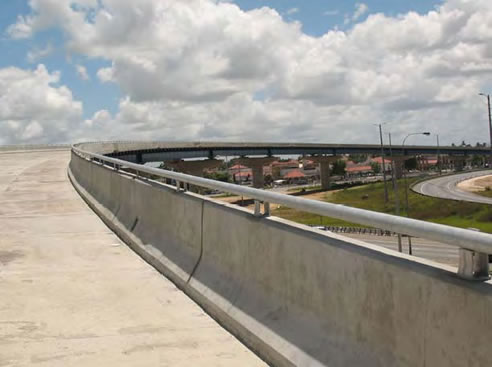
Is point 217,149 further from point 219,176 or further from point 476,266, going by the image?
point 476,266

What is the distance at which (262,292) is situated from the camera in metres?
5.84

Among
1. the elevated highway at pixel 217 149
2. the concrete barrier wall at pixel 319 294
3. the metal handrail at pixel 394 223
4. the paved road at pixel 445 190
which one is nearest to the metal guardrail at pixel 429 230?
the metal handrail at pixel 394 223

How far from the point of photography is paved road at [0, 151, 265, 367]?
5.39m

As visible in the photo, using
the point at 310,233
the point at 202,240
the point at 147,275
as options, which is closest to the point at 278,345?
the point at 310,233

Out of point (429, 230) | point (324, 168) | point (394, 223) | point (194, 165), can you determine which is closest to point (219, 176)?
point (324, 168)

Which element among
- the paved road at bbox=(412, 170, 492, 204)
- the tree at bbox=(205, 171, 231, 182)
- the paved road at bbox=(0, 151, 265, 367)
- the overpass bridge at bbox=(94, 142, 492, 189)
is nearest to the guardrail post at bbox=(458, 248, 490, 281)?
the paved road at bbox=(0, 151, 265, 367)

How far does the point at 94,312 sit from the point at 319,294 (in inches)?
115

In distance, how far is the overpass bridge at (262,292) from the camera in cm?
355

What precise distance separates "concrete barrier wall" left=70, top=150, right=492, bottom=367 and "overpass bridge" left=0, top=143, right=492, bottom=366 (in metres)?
0.01

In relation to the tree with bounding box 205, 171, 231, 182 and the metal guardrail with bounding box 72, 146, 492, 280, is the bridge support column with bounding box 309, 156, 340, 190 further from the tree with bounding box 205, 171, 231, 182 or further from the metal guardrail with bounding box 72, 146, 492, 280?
the metal guardrail with bounding box 72, 146, 492, 280

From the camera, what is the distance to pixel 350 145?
5930 inches

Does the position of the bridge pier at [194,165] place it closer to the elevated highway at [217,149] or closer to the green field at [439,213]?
the elevated highway at [217,149]

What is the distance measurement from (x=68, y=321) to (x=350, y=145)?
483 feet

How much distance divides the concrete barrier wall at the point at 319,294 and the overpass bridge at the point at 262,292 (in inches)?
0.4
